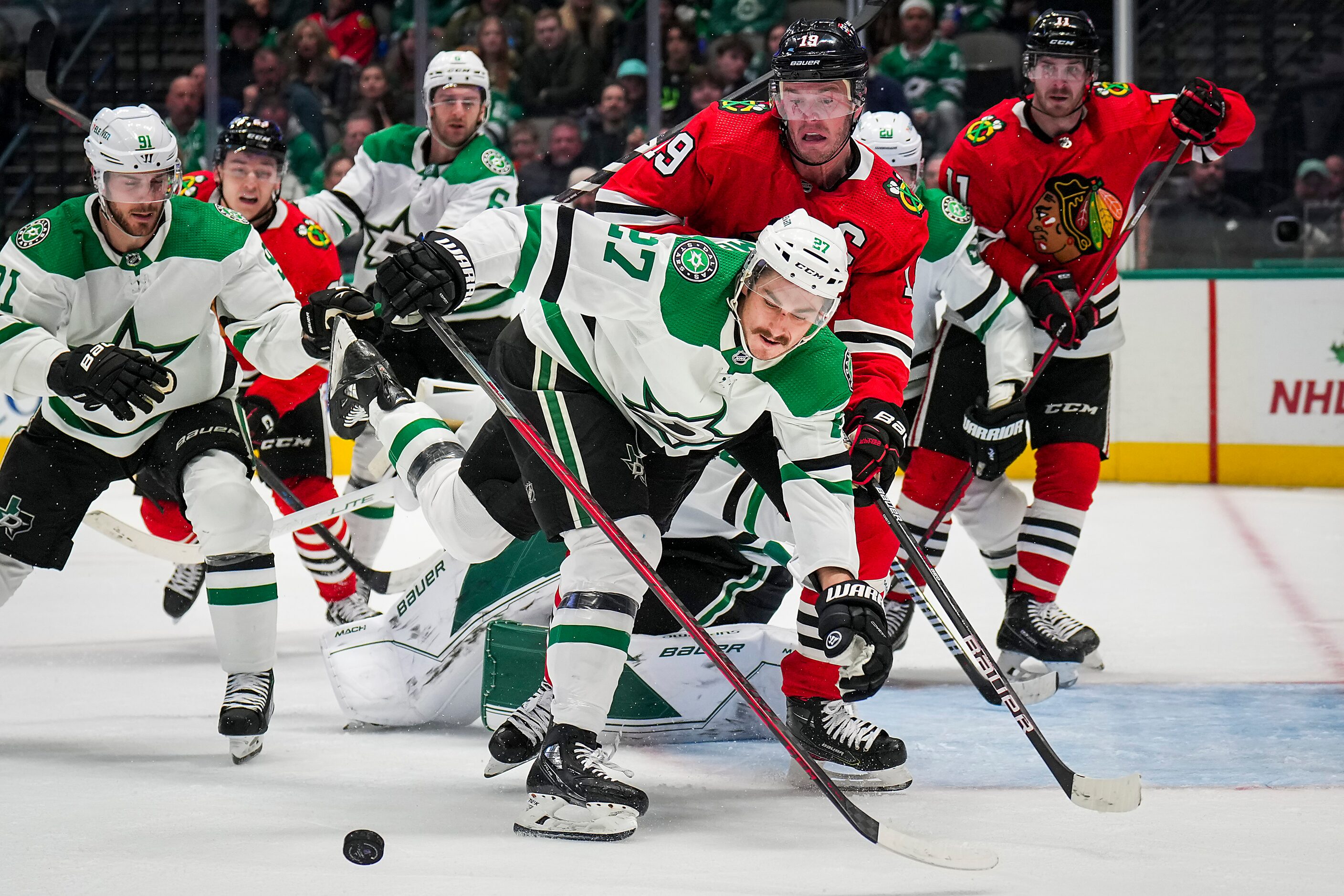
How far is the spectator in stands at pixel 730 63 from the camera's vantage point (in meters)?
6.99

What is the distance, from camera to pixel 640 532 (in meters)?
2.47

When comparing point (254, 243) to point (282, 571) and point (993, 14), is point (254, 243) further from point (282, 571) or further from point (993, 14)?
point (993, 14)

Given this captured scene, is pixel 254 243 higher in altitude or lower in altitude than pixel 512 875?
higher

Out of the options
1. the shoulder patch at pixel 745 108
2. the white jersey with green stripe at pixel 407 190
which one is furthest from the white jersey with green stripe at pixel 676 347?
the white jersey with green stripe at pixel 407 190

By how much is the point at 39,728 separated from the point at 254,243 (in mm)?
1026

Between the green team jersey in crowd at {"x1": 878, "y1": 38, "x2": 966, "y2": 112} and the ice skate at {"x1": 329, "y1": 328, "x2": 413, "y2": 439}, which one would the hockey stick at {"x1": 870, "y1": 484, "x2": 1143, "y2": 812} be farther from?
the green team jersey in crowd at {"x1": 878, "y1": 38, "x2": 966, "y2": 112}

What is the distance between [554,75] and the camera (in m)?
7.06

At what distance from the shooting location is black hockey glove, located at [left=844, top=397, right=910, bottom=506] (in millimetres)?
2688

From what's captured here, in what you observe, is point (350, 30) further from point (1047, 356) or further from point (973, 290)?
point (1047, 356)

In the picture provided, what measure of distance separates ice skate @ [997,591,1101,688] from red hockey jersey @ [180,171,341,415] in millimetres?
1747

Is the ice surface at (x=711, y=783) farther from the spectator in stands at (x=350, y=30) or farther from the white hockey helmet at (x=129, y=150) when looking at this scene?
the spectator in stands at (x=350, y=30)

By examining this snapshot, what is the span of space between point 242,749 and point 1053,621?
5.84 ft

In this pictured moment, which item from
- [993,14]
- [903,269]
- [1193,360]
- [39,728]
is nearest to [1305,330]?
[1193,360]

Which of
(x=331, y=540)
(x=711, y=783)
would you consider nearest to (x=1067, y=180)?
(x=711, y=783)
